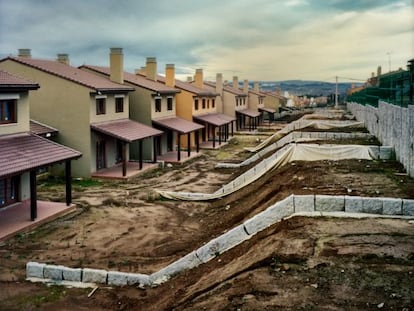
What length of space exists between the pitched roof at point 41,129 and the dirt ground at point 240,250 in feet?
11.3

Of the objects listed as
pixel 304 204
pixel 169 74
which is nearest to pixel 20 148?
pixel 304 204

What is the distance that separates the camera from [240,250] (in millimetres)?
10406

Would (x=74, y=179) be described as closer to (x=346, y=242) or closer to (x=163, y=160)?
(x=163, y=160)

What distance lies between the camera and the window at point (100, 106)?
81.8ft

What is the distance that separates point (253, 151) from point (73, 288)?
25921 millimetres

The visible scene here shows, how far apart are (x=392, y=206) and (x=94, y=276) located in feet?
23.9

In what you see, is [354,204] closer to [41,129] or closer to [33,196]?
[33,196]

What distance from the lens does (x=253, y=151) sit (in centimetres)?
3538

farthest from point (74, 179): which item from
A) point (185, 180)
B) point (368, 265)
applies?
point (368, 265)

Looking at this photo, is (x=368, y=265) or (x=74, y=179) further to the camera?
(x=74, y=179)

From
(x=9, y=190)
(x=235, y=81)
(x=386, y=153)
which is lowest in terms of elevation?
(x=9, y=190)

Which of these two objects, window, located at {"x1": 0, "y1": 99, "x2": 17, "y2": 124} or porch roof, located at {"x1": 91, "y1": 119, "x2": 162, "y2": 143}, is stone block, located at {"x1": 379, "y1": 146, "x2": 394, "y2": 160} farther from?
window, located at {"x1": 0, "y1": 99, "x2": 17, "y2": 124}

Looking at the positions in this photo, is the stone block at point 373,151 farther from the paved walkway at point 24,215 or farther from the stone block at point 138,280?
the stone block at point 138,280

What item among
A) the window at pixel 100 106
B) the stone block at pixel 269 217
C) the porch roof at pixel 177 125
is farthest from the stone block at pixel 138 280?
the porch roof at pixel 177 125
